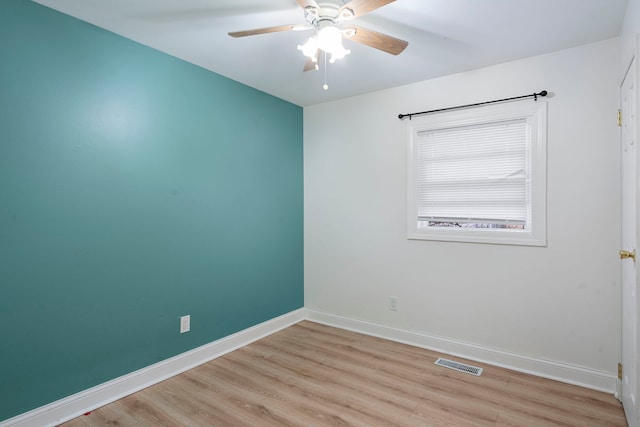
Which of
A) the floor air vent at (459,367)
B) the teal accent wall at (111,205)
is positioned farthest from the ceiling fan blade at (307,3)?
the floor air vent at (459,367)

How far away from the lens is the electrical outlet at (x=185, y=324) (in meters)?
2.77

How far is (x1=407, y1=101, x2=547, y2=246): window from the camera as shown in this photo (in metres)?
2.68

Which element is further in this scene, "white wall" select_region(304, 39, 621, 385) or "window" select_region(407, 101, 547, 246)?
"window" select_region(407, 101, 547, 246)

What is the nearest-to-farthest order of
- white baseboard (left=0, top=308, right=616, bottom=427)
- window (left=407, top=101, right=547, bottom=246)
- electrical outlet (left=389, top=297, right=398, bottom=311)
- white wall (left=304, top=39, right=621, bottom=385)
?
white baseboard (left=0, top=308, right=616, bottom=427) → white wall (left=304, top=39, right=621, bottom=385) → window (left=407, top=101, right=547, bottom=246) → electrical outlet (left=389, top=297, right=398, bottom=311)

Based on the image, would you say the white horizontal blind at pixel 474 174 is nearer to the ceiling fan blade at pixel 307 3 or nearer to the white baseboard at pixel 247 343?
the white baseboard at pixel 247 343

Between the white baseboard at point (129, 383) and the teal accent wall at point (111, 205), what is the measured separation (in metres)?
0.05

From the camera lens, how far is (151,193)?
2570 mm

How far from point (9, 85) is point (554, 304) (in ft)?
12.6

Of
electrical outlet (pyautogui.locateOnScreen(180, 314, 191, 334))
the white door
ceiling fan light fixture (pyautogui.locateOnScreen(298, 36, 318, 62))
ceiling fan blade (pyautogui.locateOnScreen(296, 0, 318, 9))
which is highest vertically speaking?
ceiling fan blade (pyautogui.locateOnScreen(296, 0, 318, 9))

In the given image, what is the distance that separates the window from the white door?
49 cm

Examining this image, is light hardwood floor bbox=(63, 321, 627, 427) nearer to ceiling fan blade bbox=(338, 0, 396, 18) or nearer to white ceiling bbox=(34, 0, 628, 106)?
ceiling fan blade bbox=(338, 0, 396, 18)

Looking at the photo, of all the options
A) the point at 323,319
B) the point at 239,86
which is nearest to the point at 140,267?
the point at 239,86

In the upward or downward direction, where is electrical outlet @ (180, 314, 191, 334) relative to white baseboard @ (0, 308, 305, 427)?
upward

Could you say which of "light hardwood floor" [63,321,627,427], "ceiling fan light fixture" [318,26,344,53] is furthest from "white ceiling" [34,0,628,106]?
"light hardwood floor" [63,321,627,427]
